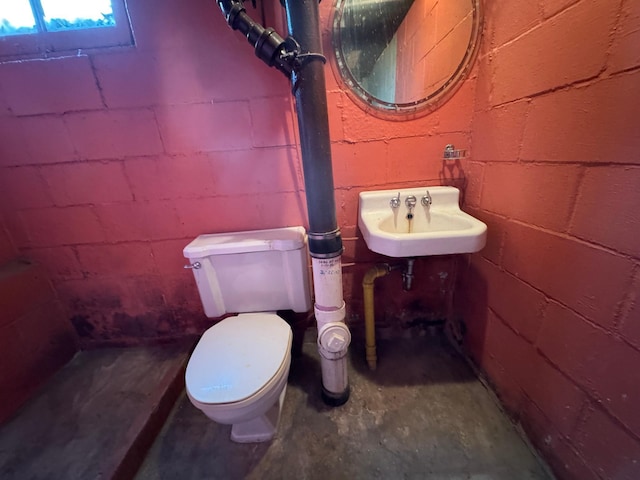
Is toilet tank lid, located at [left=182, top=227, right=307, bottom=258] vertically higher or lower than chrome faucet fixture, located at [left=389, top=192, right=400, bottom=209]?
lower

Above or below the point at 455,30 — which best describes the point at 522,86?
below

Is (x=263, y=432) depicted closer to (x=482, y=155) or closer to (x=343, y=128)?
(x=343, y=128)

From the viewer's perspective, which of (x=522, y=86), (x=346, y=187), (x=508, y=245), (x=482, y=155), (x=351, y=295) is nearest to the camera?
(x=522, y=86)

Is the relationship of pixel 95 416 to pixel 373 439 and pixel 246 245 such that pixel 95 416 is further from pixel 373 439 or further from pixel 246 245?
pixel 373 439

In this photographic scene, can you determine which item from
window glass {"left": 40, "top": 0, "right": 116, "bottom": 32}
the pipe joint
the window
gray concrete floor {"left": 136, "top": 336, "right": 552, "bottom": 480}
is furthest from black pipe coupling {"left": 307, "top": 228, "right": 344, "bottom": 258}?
window glass {"left": 40, "top": 0, "right": 116, "bottom": 32}

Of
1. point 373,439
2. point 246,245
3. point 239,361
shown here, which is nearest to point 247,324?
point 239,361

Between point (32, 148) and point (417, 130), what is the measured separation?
5.58 feet

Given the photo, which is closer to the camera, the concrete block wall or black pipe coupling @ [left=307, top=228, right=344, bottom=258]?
black pipe coupling @ [left=307, top=228, right=344, bottom=258]

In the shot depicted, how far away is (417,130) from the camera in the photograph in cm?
116

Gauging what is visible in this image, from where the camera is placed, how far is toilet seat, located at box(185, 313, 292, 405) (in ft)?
2.66

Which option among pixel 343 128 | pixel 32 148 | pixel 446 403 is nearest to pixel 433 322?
pixel 446 403

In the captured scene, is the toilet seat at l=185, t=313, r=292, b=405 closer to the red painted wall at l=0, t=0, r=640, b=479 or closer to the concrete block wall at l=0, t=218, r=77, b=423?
the red painted wall at l=0, t=0, r=640, b=479

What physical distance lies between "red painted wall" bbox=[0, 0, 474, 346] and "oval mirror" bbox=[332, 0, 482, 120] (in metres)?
0.07

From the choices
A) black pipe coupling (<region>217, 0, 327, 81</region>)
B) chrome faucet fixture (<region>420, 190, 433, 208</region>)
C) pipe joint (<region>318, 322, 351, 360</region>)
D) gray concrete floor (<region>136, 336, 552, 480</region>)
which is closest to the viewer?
black pipe coupling (<region>217, 0, 327, 81</region>)
